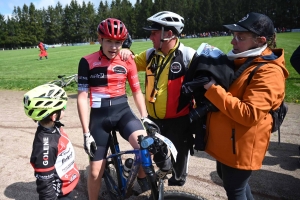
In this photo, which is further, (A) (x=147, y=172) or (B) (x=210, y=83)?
(A) (x=147, y=172)

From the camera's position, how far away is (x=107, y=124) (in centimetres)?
327

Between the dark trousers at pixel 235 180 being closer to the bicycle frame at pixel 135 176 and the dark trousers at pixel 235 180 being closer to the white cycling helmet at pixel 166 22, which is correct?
the bicycle frame at pixel 135 176

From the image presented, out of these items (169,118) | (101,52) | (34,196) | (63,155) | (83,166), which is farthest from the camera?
(83,166)

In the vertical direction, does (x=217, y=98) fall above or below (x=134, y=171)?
above

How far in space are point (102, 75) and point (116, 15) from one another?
12038 centimetres

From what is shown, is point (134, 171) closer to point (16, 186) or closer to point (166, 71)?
point (166, 71)

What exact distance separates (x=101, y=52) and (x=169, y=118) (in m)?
1.23

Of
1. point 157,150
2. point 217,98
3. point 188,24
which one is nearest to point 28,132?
point 157,150

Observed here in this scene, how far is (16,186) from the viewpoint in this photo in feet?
13.4

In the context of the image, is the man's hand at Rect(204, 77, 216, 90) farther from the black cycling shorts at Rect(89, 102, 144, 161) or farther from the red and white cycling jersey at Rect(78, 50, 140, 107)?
the red and white cycling jersey at Rect(78, 50, 140, 107)

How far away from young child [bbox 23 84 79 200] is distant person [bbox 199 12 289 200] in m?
1.52

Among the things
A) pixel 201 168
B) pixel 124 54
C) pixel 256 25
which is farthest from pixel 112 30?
pixel 201 168

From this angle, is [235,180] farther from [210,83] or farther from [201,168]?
[201,168]

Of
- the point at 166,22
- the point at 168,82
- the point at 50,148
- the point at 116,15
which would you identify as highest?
the point at 116,15
